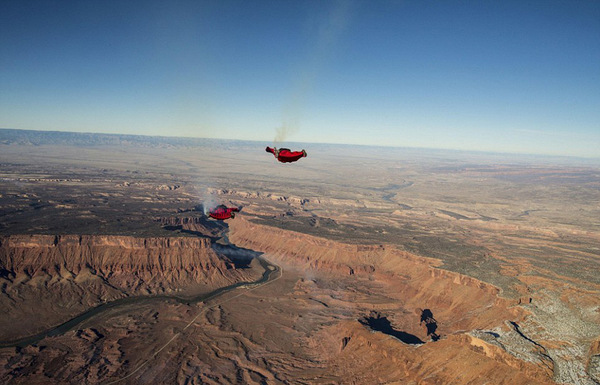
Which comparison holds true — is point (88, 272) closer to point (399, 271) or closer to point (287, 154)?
point (287, 154)

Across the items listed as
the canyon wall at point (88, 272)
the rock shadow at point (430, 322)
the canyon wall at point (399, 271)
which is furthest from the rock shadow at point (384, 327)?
the canyon wall at point (88, 272)

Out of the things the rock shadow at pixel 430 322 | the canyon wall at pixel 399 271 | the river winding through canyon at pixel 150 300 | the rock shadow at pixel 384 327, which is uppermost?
the canyon wall at pixel 399 271

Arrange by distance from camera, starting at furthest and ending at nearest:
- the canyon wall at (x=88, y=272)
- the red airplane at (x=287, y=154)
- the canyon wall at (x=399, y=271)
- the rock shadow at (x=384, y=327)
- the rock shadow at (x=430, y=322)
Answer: the canyon wall at (x=88, y=272) < the canyon wall at (x=399, y=271) < the rock shadow at (x=430, y=322) < the rock shadow at (x=384, y=327) < the red airplane at (x=287, y=154)

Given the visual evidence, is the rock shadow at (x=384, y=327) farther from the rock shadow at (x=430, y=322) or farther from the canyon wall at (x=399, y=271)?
the canyon wall at (x=399, y=271)

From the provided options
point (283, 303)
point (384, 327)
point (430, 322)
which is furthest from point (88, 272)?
point (430, 322)

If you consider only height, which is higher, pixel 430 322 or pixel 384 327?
pixel 430 322

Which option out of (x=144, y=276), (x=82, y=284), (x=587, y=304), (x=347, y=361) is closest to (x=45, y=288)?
(x=82, y=284)

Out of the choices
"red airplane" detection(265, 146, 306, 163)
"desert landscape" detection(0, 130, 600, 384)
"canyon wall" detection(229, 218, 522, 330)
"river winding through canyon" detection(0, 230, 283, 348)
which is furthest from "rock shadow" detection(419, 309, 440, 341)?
"red airplane" detection(265, 146, 306, 163)

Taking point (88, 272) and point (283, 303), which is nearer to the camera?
point (283, 303)

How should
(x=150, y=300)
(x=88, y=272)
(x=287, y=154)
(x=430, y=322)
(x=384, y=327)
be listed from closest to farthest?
(x=287, y=154)
(x=384, y=327)
(x=430, y=322)
(x=150, y=300)
(x=88, y=272)
